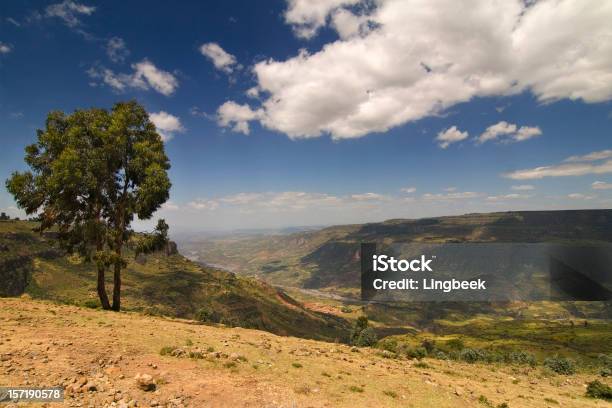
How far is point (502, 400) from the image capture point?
20531mm

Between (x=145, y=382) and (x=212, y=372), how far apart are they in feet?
11.7

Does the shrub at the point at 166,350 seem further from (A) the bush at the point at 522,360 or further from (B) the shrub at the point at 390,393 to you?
(A) the bush at the point at 522,360

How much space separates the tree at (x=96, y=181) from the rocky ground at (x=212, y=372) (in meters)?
7.58

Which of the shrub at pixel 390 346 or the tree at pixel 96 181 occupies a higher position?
the tree at pixel 96 181

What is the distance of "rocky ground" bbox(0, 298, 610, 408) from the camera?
569 inches

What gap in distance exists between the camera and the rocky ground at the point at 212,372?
1445 centimetres

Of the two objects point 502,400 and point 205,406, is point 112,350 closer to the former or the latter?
point 205,406

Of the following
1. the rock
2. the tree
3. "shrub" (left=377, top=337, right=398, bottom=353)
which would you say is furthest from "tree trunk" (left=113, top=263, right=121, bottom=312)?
"shrub" (left=377, top=337, right=398, bottom=353)

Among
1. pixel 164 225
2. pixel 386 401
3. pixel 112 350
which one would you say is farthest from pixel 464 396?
pixel 164 225

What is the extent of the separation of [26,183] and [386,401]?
3706cm

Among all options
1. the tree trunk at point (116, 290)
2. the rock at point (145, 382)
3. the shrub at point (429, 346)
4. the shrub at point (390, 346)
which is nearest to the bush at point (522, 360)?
the shrub at point (429, 346)

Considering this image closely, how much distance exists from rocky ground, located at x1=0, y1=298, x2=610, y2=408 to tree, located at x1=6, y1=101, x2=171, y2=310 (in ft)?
24.9

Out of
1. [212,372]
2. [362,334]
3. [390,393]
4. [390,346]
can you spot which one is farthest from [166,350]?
[362,334]

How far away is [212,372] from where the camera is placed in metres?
17.3
